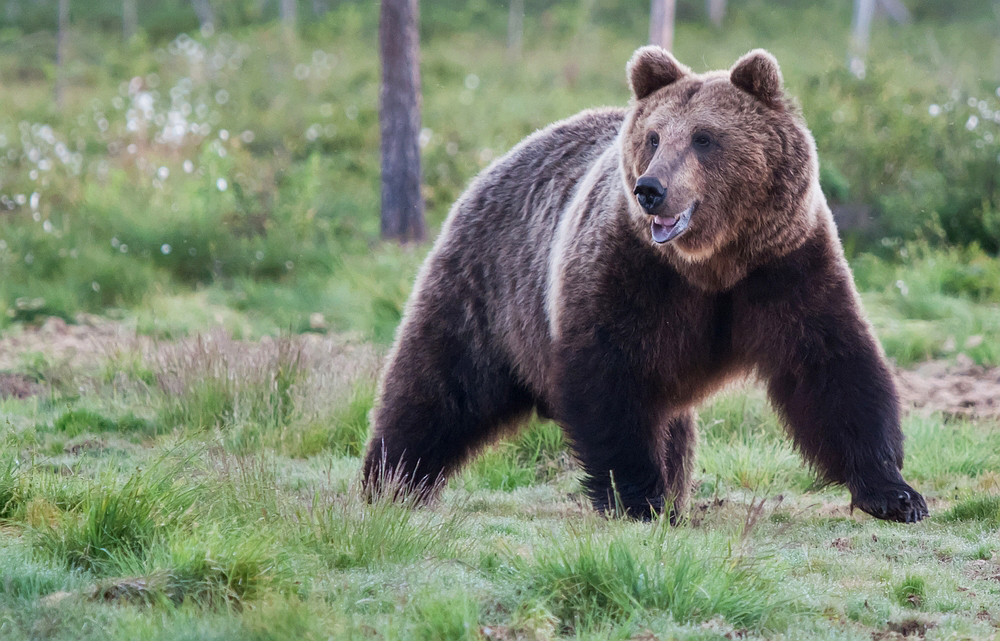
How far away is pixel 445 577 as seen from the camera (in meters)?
3.21

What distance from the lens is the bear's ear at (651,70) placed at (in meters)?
4.21

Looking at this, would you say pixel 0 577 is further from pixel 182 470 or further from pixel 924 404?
pixel 924 404

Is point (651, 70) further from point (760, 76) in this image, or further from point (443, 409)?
point (443, 409)

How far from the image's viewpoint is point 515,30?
27.8m

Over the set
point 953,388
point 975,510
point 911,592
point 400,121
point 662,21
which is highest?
point 662,21

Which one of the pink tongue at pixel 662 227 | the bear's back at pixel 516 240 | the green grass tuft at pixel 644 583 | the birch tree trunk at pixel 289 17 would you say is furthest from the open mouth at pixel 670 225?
the birch tree trunk at pixel 289 17

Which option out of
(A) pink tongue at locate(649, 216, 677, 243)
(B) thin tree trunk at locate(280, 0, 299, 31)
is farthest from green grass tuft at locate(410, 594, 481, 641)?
(B) thin tree trunk at locate(280, 0, 299, 31)

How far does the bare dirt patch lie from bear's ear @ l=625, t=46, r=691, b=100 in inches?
117

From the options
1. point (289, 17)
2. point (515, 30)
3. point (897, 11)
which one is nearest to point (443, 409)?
point (289, 17)

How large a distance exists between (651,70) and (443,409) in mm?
1687

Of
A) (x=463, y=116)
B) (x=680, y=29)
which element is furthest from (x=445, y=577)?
(x=680, y=29)

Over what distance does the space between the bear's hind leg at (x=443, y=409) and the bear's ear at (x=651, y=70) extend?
1.34m

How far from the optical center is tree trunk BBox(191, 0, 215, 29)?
1134 inches

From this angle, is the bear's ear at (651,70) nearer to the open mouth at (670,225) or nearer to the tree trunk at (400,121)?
the open mouth at (670,225)
